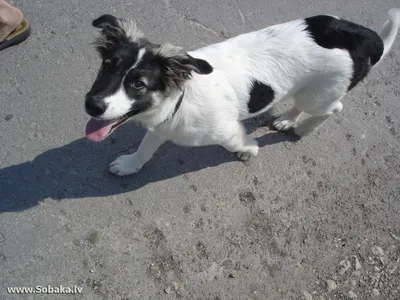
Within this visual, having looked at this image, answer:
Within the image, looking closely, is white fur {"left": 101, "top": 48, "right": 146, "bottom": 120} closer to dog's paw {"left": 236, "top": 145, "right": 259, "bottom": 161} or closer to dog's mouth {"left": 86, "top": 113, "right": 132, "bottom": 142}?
dog's mouth {"left": 86, "top": 113, "right": 132, "bottom": 142}

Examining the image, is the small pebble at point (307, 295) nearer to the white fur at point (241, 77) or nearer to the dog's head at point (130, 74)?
the white fur at point (241, 77)

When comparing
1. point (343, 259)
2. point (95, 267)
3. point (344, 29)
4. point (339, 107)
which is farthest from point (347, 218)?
point (95, 267)

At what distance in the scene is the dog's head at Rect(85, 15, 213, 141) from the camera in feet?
8.63

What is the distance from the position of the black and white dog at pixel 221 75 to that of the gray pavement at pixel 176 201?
1.64ft

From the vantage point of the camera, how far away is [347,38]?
3.16m

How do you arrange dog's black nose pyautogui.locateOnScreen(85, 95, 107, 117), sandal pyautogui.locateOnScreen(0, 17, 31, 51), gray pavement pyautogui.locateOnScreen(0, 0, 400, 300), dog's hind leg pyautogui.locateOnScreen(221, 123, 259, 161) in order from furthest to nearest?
sandal pyautogui.locateOnScreen(0, 17, 31, 51) < dog's hind leg pyautogui.locateOnScreen(221, 123, 259, 161) < gray pavement pyautogui.locateOnScreen(0, 0, 400, 300) < dog's black nose pyautogui.locateOnScreen(85, 95, 107, 117)

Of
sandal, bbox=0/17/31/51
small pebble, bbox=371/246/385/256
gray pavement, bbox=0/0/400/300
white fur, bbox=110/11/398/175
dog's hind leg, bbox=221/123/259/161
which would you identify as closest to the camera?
white fur, bbox=110/11/398/175

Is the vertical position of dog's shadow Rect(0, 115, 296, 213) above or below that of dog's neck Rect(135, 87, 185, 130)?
below

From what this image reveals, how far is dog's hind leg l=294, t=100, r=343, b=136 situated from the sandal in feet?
9.19

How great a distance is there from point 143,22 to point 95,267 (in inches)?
103

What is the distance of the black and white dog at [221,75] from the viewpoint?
267 centimetres

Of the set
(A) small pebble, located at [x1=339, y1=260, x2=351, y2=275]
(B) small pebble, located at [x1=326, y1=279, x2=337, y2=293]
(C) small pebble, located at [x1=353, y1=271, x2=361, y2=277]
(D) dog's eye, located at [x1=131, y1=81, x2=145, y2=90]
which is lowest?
(B) small pebble, located at [x1=326, y1=279, x2=337, y2=293]

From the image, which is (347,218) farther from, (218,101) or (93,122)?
(93,122)

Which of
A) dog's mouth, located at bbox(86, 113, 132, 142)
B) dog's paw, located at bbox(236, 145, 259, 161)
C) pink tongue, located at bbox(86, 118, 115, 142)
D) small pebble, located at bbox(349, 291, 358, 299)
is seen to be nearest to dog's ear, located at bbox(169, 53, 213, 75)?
dog's mouth, located at bbox(86, 113, 132, 142)
